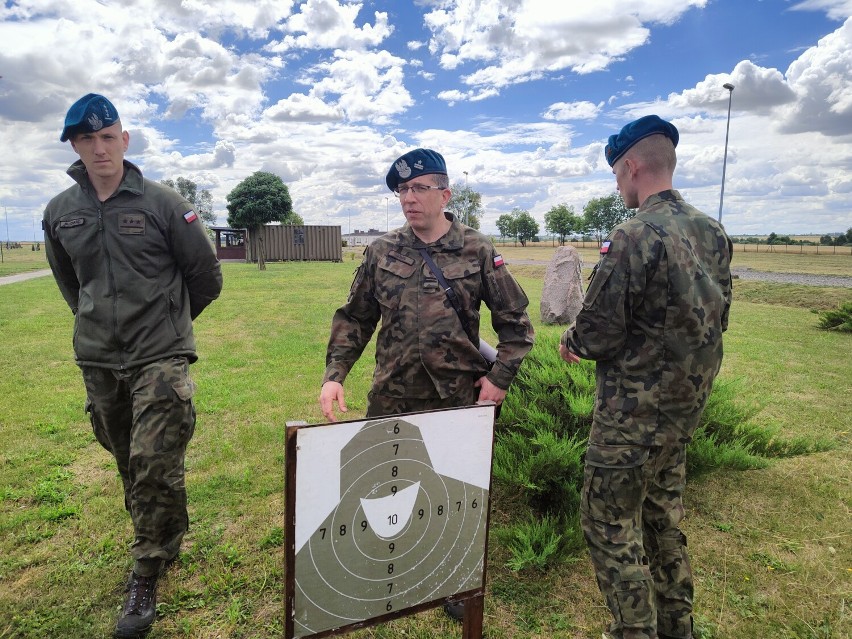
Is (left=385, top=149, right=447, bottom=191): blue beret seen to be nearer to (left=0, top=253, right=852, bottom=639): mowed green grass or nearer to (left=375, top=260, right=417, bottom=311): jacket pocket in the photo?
(left=375, top=260, right=417, bottom=311): jacket pocket

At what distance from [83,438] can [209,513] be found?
219cm

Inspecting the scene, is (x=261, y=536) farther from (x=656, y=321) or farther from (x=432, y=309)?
(x=656, y=321)

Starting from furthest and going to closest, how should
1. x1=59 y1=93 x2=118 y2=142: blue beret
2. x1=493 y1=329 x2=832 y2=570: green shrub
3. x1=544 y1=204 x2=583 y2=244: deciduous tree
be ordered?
x1=544 y1=204 x2=583 y2=244: deciduous tree
x1=493 y1=329 x2=832 y2=570: green shrub
x1=59 y1=93 x2=118 y2=142: blue beret

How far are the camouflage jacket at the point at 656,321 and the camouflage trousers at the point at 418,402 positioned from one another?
0.71 metres

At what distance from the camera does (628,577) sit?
219cm

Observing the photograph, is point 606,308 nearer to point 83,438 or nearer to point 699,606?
point 699,606

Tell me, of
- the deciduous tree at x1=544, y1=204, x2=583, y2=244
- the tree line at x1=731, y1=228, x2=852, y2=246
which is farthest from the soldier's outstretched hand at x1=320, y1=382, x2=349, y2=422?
the deciduous tree at x1=544, y1=204, x2=583, y2=244

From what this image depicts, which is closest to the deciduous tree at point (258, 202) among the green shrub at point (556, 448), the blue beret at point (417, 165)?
the green shrub at point (556, 448)

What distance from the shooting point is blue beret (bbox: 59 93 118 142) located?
259 cm

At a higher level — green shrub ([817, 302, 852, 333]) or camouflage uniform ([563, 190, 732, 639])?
camouflage uniform ([563, 190, 732, 639])

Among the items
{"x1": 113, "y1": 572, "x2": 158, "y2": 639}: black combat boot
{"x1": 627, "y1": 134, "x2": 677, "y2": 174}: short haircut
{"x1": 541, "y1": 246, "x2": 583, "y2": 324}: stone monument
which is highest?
{"x1": 627, "y1": 134, "x2": 677, "y2": 174}: short haircut

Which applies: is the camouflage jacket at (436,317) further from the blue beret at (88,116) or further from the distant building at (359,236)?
the distant building at (359,236)

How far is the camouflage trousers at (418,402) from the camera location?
9.06 feet

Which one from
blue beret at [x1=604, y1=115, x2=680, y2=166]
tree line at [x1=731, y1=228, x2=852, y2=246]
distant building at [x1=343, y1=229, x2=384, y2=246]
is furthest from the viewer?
distant building at [x1=343, y1=229, x2=384, y2=246]
